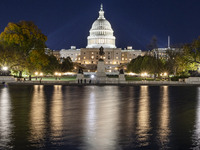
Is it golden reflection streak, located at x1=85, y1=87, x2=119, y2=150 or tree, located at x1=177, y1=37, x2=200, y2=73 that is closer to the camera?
golden reflection streak, located at x1=85, y1=87, x2=119, y2=150

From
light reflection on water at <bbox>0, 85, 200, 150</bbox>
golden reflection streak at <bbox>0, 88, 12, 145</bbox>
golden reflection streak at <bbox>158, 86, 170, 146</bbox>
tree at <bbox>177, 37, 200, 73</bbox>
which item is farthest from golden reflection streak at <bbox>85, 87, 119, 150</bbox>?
tree at <bbox>177, 37, 200, 73</bbox>

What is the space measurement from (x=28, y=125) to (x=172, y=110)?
31.1ft

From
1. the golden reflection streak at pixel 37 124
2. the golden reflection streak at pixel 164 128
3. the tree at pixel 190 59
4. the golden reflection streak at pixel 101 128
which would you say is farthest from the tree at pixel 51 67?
the golden reflection streak at pixel 164 128

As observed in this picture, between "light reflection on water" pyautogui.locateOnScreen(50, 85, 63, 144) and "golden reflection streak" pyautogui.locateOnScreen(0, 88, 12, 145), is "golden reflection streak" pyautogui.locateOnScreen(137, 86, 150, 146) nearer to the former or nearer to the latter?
"light reflection on water" pyautogui.locateOnScreen(50, 85, 63, 144)

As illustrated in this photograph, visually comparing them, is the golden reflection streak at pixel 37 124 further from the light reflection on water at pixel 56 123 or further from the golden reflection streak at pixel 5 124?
the golden reflection streak at pixel 5 124

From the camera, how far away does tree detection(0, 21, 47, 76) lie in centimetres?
5926

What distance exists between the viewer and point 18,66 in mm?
63000

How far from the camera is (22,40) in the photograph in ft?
198

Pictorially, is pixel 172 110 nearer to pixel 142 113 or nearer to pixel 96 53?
pixel 142 113

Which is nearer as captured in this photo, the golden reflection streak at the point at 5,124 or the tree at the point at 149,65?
the golden reflection streak at the point at 5,124

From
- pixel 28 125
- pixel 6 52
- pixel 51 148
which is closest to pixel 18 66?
pixel 6 52

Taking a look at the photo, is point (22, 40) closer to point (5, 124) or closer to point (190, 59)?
point (190, 59)

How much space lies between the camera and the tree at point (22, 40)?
59263 mm

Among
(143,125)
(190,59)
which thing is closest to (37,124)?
(143,125)
